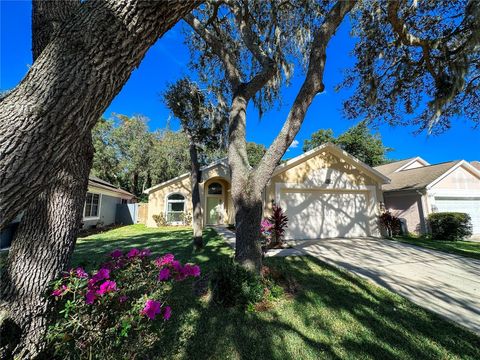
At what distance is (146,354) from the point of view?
92.8 inches

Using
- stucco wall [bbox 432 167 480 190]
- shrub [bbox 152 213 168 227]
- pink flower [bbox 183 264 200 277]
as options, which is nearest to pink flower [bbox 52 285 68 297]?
pink flower [bbox 183 264 200 277]

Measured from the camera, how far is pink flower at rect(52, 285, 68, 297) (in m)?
1.98

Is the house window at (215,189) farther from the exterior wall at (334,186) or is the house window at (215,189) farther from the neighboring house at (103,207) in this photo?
the exterior wall at (334,186)

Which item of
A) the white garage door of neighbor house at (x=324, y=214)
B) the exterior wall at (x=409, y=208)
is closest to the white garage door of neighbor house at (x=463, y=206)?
the exterior wall at (x=409, y=208)

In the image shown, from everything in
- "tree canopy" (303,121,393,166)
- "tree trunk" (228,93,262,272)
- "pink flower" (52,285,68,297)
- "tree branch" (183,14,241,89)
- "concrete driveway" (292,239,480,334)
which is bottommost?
"concrete driveway" (292,239,480,334)

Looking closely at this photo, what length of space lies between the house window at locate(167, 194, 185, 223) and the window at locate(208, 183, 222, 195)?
6.57 ft

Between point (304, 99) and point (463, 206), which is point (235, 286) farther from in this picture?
point (463, 206)

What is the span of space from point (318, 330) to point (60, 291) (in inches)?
122

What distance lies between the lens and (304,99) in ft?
13.9

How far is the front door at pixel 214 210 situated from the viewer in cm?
1500

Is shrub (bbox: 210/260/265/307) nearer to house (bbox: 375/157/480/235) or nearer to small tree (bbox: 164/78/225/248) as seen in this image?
small tree (bbox: 164/78/225/248)

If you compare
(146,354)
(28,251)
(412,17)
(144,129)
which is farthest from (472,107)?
(144,129)

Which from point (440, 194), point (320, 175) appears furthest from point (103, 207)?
point (440, 194)

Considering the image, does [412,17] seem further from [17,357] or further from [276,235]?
[17,357]
